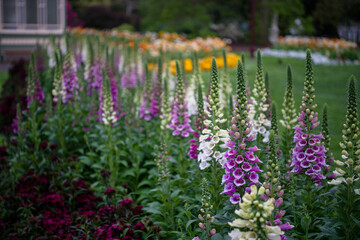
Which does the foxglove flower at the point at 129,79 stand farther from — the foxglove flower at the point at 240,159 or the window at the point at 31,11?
the window at the point at 31,11

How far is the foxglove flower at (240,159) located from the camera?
262 centimetres

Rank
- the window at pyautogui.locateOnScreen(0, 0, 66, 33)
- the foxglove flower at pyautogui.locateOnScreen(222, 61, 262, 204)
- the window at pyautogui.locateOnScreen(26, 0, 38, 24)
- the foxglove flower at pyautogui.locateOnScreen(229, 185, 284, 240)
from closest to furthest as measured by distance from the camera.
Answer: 1. the foxglove flower at pyautogui.locateOnScreen(229, 185, 284, 240)
2. the foxglove flower at pyautogui.locateOnScreen(222, 61, 262, 204)
3. the window at pyautogui.locateOnScreen(0, 0, 66, 33)
4. the window at pyautogui.locateOnScreen(26, 0, 38, 24)

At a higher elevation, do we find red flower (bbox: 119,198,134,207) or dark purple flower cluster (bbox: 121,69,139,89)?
dark purple flower cluster (bbox: 121,69,139,89)

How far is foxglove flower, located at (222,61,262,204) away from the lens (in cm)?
262

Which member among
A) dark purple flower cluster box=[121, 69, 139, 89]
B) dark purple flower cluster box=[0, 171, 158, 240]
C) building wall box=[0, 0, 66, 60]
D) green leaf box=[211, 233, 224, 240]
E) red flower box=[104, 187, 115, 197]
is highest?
building wall box=[0, 0, 66, 60]

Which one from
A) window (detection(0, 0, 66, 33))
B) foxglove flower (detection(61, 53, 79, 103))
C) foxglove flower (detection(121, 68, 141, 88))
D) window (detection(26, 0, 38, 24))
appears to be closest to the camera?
foxglove flower (detection(61, 53, 79, 103))

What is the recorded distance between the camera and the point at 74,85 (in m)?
6.03

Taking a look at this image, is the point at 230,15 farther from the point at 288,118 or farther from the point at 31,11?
the point at 288,118

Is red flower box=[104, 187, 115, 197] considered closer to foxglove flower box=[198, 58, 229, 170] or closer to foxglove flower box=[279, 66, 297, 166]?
foxglove flower box=[198, 58, 229, 170]

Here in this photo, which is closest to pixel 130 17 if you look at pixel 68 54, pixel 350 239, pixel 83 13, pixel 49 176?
pixel 83 13

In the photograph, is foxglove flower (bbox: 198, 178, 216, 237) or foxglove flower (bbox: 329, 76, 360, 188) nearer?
foxglove flower (bbox: 198, 178, 216, 237)

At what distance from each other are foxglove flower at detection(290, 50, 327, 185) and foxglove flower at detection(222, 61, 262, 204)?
608 millimetres

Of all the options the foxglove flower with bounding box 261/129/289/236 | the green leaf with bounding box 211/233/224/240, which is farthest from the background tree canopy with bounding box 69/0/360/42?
the green leaf with bounding box 211/233/224/240

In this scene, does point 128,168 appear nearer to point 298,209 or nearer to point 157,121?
point 157,121
